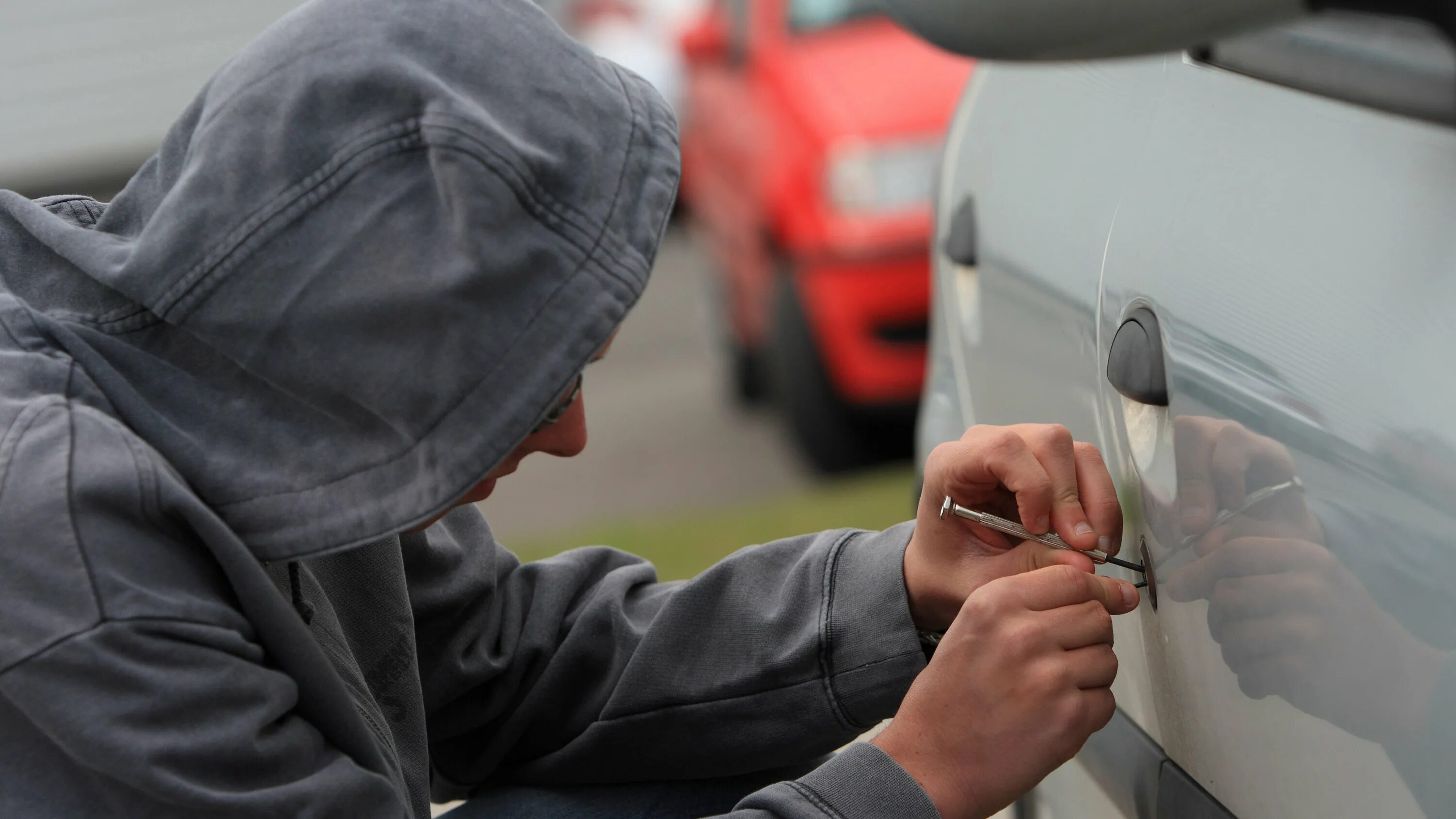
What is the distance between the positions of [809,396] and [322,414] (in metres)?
3.19

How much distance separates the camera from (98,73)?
8.47 meters

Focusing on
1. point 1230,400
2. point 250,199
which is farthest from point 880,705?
point 250,199

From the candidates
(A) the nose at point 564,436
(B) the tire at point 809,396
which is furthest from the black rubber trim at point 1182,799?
(B) the tire at point 809,396

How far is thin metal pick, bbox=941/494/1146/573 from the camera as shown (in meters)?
1.07

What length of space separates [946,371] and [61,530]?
929 mm

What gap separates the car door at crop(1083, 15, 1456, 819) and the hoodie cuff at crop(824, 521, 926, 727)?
0.26m

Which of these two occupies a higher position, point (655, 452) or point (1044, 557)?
point (1044, 557)

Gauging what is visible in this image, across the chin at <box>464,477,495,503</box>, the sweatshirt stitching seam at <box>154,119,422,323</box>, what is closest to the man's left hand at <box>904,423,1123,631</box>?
the chin at <box>464,477,495,503</box>

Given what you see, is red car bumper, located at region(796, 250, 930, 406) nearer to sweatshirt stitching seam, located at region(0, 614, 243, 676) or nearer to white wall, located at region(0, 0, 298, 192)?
sweatshirt stitching seam, located at region(0, 614, 243, 676)

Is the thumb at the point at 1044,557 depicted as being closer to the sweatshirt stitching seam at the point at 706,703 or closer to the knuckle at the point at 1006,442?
the knuckle at the point at 1006,442

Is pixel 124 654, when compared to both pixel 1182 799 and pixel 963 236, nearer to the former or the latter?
pixel 1182 799

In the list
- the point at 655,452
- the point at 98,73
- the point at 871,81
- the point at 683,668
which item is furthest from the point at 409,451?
the point at 98,73

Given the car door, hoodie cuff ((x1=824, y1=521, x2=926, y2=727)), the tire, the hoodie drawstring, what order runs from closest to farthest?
the car door → the hoodie drawstring → hoodie cuff ((x1=824, y1=521, x2=926, y2=727)) → the tire

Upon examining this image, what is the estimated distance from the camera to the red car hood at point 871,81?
12.9 feet
